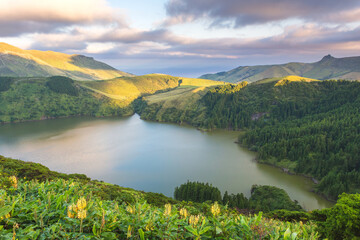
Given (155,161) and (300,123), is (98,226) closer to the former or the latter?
(155,161)

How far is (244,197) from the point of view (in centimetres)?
4997

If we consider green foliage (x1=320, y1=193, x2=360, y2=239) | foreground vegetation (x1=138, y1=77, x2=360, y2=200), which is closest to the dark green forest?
foreground vegetation (x1=138, y1=77, x2=360, y2=200)

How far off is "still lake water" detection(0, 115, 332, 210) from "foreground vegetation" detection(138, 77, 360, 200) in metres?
6.99

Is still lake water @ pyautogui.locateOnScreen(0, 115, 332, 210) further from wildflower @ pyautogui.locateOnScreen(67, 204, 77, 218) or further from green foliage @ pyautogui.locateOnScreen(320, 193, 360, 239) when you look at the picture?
wildflower @ pyautogui.locateOnScreen(67, 204, 77, 218)

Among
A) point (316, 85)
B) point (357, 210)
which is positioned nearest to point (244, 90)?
point (316, 85)

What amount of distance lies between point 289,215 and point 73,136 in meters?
117

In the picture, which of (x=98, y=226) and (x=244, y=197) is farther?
(x=244, y=197)

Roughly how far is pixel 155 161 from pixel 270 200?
147ft

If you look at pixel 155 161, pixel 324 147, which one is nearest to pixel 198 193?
pixel 155 161

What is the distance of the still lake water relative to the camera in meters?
64.9

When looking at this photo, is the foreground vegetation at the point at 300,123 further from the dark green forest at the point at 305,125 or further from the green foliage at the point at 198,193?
the green foliage at the point at 198,193

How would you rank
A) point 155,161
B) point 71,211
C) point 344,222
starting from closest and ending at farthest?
point 71,211 → point 344,222 → point 155,161

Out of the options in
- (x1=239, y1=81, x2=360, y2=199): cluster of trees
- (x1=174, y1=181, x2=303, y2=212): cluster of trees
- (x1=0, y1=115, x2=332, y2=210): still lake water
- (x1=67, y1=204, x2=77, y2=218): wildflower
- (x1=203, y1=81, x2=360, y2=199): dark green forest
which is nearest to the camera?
(x1=67, y1=204, x2=77, y2=218): wildflower

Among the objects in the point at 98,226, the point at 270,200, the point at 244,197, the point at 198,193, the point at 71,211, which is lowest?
the point at 270,200
